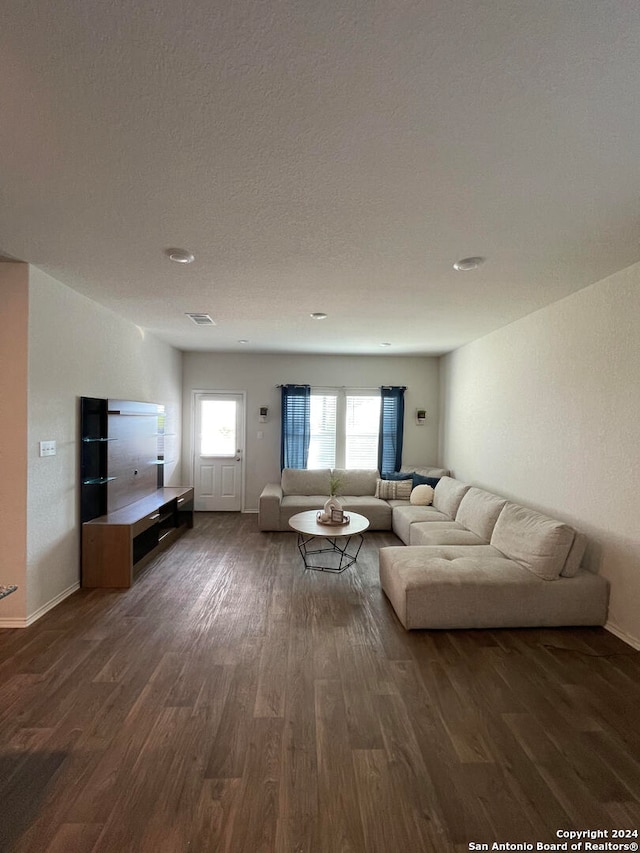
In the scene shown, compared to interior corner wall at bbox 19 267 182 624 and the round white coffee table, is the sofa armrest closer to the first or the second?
the round white coffee table

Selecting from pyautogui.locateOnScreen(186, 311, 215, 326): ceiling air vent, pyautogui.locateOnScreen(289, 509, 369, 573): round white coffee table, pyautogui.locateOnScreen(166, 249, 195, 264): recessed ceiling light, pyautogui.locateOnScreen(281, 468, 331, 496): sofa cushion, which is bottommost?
pyautogui.locateOnScreen(289, 509, 369, 573): round white coffee table

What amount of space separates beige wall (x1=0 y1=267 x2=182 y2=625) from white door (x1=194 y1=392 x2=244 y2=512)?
230 cm

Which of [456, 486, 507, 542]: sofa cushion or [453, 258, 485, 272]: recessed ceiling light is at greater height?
[453, 258, 485, 272]: recessed ceiling light

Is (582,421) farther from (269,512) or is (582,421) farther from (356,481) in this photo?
(269,512)

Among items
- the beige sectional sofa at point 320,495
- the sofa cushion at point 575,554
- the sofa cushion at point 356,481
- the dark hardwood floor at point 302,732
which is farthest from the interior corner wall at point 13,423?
the sofa cushion at point 575,554

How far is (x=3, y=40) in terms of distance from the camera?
1.08m

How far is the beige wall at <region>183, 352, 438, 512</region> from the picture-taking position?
6.16 meters

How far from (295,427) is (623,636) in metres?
4.56

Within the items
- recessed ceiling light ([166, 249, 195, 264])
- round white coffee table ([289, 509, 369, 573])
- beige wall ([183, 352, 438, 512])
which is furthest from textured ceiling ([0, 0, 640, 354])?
beige wall ([183, 352, 438, 512])

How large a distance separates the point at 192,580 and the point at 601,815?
10.2ft

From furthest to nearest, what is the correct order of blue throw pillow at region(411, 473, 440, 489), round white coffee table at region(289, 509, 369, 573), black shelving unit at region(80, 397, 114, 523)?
blue throw pillow at region(411, 473, 440, 489) < round white coffee table at region(289, 509, 369, 573) < black shelving unit at region(80, 397, 114, 523)

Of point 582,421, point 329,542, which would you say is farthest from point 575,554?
point 329,542

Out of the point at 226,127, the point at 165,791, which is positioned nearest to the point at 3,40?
the point at 226,127

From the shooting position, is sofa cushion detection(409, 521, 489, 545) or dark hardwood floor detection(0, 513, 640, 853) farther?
sofa cushion detection(409, 521, 489, 545)
